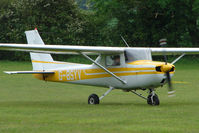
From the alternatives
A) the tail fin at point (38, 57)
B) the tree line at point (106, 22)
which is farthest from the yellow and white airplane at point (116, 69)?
the tree line at point (106, 22)

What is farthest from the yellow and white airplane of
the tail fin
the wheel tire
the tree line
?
the tree line

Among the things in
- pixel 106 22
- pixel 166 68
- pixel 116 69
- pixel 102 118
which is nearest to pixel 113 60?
pixel 116 69

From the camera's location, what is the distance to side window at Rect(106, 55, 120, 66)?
627 inches

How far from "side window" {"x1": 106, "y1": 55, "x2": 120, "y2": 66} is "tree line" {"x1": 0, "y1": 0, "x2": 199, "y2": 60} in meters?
26.3

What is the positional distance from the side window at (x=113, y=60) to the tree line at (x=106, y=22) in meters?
26.3

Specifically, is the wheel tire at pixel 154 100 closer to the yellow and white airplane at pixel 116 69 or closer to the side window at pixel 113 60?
the yellow and white airplane at pixel 116 69

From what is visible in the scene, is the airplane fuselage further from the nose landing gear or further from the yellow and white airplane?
the nose landing gear

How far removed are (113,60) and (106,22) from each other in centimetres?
3047

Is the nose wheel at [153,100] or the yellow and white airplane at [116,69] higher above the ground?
the yellow and white airplane at [116,69]

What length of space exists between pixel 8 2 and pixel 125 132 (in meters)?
40.2

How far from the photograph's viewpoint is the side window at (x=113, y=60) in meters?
15.9

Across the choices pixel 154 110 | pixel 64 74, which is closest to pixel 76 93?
pixel 64 74

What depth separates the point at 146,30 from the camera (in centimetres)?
4516

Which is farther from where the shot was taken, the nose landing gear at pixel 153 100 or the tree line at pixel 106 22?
the tree line at pixel 106 22
